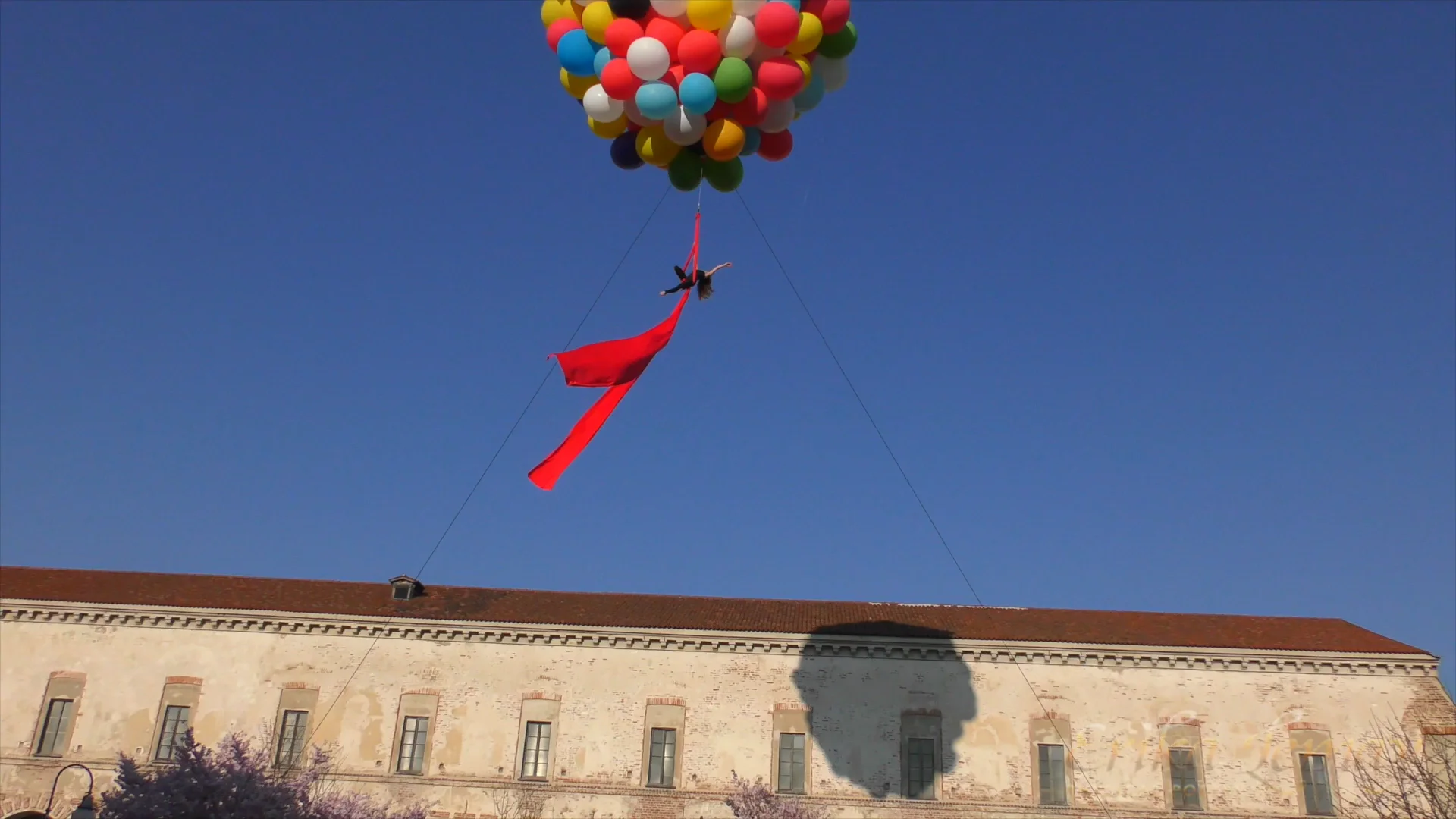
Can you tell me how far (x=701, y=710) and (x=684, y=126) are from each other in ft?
61.8

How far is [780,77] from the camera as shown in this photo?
15.1 metres

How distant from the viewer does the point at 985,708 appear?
29.7 metres

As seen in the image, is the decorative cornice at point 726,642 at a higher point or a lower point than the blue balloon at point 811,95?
lower

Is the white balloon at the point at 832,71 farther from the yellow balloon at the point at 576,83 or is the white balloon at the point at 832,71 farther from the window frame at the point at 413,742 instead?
the window frame at the point at 413,742

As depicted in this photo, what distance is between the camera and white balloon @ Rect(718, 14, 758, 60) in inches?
584

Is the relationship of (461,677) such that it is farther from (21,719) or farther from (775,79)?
(775,79)

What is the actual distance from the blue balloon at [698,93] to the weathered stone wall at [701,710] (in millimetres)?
18640

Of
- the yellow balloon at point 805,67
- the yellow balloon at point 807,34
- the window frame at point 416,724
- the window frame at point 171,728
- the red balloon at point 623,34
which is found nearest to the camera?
the red balloon at point 623,34

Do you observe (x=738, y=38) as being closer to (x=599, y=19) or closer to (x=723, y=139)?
(x=723, y=139)

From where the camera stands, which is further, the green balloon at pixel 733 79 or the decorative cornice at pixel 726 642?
the decorative cornice at pixel 726 642

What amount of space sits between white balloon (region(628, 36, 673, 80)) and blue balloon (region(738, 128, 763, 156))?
1.78 metres

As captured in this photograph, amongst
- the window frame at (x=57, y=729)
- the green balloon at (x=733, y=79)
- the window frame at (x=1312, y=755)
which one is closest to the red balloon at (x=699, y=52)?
the green balloon at (x=733, y=79)

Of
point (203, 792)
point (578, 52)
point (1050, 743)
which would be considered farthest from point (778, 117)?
point (1050, 743)

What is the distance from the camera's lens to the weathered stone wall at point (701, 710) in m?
29.0
